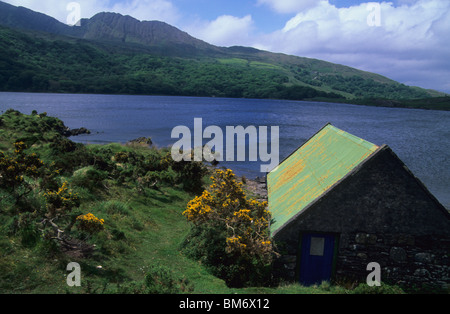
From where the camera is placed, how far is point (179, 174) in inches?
1238

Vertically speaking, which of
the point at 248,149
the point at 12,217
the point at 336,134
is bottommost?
the point at 248,149

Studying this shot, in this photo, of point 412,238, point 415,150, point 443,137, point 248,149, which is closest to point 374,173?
point 412,238

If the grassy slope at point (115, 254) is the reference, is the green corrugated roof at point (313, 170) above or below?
above

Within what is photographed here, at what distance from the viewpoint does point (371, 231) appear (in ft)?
44.2

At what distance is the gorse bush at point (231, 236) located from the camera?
46.1ft

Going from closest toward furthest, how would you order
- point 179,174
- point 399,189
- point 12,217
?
1. point 399,189
2. point 12,217
3. point 179,174

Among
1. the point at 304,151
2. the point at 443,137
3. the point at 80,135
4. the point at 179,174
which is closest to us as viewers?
the point at 304,151

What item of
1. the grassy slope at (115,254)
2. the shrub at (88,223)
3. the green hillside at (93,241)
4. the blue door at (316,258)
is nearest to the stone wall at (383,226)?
the blue door at (316,258)

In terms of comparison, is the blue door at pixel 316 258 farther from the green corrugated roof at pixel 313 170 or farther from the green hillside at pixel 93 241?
the green corrugated roof at pixel 313 170

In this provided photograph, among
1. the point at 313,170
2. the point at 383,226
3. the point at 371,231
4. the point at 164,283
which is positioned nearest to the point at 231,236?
the point at 164,283

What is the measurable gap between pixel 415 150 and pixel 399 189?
65406 mm

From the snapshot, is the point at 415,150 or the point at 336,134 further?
the point at 415,150

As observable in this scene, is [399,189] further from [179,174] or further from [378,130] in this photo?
[378,130]

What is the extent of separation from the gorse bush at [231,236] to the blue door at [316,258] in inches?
55.5
